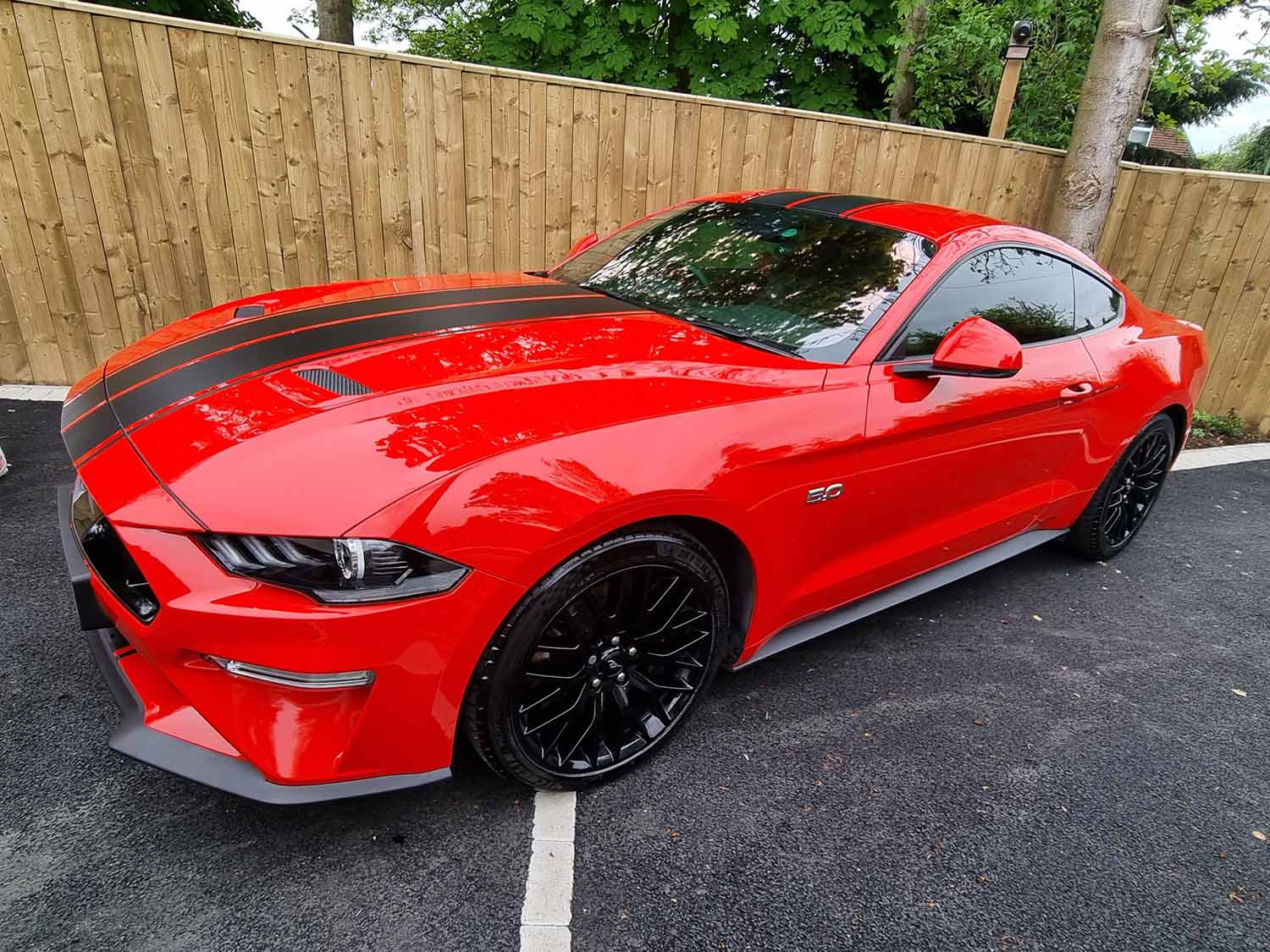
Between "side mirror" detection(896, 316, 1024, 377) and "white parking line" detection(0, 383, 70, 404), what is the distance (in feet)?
15.8

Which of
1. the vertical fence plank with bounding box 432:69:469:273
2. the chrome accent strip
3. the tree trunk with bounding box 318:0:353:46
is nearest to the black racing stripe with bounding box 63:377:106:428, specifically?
the chrome accent strip

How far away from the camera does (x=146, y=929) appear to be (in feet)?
5.28

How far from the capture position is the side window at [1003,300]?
2502 mm

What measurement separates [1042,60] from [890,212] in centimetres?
644

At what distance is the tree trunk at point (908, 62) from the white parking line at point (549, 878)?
834cm

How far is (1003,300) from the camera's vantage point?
2787 mm

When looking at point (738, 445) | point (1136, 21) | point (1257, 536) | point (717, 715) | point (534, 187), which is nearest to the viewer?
point (738, 445)

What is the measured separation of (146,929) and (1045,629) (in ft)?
10.6

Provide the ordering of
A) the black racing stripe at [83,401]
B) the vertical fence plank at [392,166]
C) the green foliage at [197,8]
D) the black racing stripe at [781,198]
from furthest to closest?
the green foliage at [197,8], the vertical fence plank at [392,166], the black racing stripe at [781,198], the black racing stripe at [83,401]

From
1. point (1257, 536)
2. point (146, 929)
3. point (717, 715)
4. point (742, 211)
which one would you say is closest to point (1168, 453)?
point (1257, 536)

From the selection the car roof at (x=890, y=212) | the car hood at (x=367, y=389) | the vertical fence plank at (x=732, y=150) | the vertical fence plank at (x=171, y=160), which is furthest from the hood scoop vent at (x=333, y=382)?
the vertical fence plank at (x=732, y=150)

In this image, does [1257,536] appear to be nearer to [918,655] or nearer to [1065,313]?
[1065,313]

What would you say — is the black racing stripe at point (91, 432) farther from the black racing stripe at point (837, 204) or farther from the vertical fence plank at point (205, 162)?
the vertical fence plank at point (205, 162)

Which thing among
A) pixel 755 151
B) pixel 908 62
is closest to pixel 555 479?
pixel 755 151
